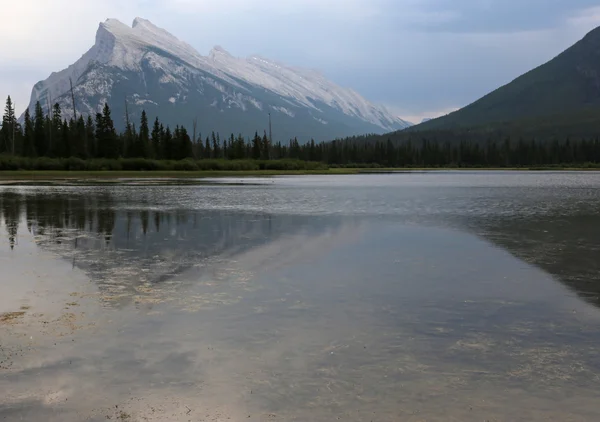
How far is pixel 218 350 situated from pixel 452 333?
440cm

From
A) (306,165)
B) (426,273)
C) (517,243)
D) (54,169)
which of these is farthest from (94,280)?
(306,165)

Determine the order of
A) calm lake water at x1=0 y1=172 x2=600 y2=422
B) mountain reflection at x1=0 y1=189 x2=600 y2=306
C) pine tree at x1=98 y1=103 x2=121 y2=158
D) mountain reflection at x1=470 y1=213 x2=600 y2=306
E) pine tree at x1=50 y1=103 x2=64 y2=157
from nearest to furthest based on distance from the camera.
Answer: calm lake water at x1=0 y1=172 x2=600 y2=422 < mountain reflection at x1=470 y1=213 x2=600 y2=306 < mountain reflection at x1=0 y1=189 x2=600 y2=306 < pine tree at x1=50 y1=103 x2=64 y2=157 < pine tree at x1=98 y1=103 x2=121 y2=158

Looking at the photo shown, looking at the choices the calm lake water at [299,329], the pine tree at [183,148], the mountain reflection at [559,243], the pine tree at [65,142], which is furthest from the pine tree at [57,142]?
the mountain reflection at [559,243]

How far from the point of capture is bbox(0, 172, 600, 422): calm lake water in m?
7.91

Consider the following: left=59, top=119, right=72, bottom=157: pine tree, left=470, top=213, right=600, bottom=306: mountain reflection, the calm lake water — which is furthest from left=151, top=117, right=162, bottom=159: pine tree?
the calm lake water

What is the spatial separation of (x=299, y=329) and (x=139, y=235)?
16301mm

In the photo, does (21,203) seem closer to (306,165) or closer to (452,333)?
(452,333)

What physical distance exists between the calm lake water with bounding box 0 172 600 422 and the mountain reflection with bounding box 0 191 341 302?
0.56 feet

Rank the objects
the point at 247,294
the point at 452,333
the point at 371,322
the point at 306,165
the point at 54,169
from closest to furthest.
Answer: the point at 452,333 < the point at 371,322 < the point at 247,294 < the point at 54,169 < the point at 306,165

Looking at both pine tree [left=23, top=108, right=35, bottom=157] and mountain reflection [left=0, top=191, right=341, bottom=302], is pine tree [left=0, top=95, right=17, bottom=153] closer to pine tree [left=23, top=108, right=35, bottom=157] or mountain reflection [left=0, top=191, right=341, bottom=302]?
pine tree [left=23, top=108, right=35, bottom=157]

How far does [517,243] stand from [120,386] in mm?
18908

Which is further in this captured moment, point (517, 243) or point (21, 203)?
point (21, 203)

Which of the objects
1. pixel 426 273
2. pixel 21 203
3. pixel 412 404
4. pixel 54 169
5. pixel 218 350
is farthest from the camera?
pixel 54 169

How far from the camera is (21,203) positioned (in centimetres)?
4381
